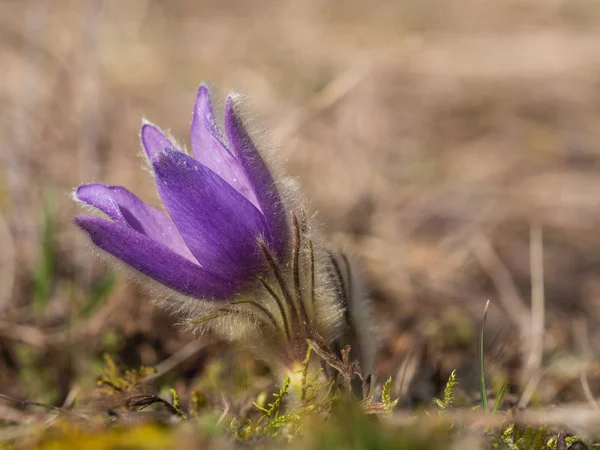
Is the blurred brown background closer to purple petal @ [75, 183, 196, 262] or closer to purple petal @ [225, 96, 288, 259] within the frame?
purple petal @ [225, 96, 288, 259]

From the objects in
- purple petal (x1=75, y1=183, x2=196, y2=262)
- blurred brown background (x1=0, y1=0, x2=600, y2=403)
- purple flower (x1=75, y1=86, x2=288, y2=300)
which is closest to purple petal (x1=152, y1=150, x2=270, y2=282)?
purple flower (x1=75, y1=86, x2=288, y2=300)

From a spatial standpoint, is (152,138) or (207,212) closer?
(207,212)

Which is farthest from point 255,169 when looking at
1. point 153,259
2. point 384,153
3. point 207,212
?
point 384,153

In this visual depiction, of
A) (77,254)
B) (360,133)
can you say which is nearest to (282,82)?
(360,133)

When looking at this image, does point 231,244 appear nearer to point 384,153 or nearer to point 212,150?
point 212,150

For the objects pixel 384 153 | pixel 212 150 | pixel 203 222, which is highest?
pixel 212 150

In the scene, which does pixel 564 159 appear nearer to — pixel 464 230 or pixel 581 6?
pixel 464 230

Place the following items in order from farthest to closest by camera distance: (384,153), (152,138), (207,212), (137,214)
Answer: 1. (384,153)
2. (152,138)
3. (137,214)
4. (207,212)
